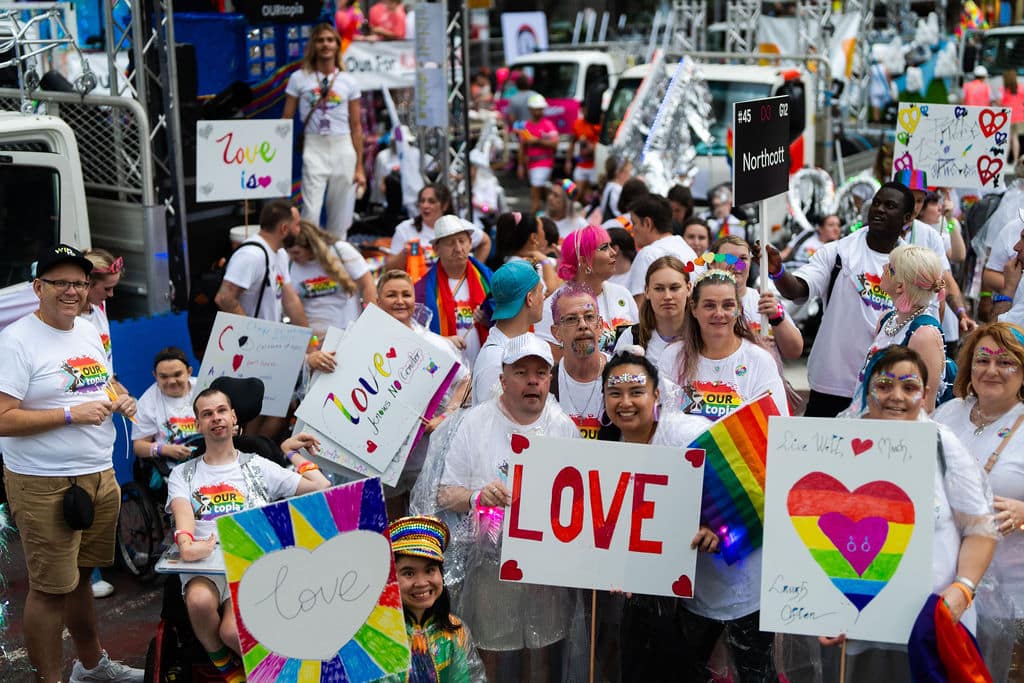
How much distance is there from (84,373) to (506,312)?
6.12 feet

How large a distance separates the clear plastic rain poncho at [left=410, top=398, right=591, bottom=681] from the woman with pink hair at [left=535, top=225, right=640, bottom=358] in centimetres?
136

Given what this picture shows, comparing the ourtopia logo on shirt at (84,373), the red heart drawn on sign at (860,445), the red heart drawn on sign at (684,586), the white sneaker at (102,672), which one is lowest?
the white sneaker at (102,672)

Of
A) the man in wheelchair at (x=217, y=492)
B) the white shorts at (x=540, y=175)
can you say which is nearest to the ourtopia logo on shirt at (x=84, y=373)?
the man in wheelchair at (x=217, y=492)

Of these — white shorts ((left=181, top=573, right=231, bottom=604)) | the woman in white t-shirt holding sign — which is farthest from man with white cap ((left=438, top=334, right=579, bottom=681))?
the woman in white t-shirt holding sign

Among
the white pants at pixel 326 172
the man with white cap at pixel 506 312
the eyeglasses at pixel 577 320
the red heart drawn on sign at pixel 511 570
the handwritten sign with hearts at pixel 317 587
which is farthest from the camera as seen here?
the white pants at pixel 326 172

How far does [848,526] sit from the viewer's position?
4.02m

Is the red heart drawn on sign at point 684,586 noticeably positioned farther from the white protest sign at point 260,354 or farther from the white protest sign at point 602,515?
the white protest sign at point 260,354

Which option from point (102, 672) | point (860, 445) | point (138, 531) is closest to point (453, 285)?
point (138, 531)

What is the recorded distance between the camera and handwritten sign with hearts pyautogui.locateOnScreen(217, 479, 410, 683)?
3.85 meters

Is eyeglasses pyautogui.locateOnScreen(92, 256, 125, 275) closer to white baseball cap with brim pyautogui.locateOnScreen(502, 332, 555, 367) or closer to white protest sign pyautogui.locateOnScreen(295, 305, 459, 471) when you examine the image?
white protest sign pyautogui.locateOnScreen(295, 305, 459, 471)

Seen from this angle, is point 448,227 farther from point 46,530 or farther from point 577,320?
point 46,530

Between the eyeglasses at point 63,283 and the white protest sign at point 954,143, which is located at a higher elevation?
the white protest sign at point 954,143

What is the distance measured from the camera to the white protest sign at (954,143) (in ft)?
28.9

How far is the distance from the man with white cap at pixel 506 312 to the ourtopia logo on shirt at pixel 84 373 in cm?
164
